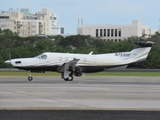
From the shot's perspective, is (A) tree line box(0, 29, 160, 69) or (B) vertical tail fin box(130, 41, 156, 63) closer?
(B) vertical tail fin box(130, 41, 156, 63)

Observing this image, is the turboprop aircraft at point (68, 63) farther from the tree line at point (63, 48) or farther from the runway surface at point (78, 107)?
the tree line at point (63, 48)

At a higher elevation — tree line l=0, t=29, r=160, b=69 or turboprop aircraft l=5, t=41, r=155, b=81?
turboprop aircraft l=5, t=41, r=155, b=81

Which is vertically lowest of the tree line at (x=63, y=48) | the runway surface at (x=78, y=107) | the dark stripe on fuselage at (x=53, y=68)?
the tree line at (x=63, y=48)

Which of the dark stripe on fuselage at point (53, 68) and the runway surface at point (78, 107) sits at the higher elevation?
the runway surface at point (78, 107)

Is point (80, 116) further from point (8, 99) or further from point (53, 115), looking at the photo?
point (8, 99)

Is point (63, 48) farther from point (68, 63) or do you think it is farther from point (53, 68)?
point (68, 63)

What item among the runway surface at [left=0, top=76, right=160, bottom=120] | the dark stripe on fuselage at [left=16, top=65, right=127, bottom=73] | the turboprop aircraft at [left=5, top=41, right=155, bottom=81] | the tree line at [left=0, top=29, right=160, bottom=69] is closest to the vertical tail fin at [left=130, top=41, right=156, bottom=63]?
the turboprop aircraft at [left=5, top=41, right=155, bottom=81]

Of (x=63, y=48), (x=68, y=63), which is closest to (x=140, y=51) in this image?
(x=68, y=63)

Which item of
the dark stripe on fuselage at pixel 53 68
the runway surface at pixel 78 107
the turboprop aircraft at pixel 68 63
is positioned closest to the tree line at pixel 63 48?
the dark stripe on fuselage at pixel 53 68

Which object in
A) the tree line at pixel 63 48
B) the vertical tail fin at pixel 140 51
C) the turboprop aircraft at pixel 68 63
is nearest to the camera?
the turboprop aircraft at pixel 68 63

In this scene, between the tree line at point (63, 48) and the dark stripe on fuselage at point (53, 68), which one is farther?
the tree line at point (63, 48)

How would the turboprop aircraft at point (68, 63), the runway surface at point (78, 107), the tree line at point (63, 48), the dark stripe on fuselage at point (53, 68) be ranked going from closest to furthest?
1. the runway surface at point (78, 107)
2. the turboprop aircraft at point (68, 63)
3. the dark stripe on fuselage at point (53, 68)
4. the tree line at point (63, 48)

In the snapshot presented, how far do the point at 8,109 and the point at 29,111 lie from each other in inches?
40.4

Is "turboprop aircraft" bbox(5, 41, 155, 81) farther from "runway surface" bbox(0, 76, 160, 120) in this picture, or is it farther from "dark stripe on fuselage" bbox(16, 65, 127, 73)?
"runway surface" bbox(0, 76, 160, 120)
